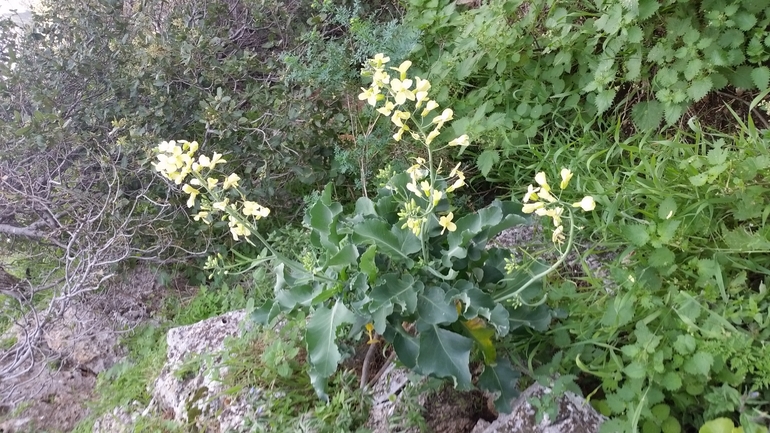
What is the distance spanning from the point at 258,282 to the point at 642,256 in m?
1.70

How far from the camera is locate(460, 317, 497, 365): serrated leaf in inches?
57.9

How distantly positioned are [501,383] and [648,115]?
4.21 feet

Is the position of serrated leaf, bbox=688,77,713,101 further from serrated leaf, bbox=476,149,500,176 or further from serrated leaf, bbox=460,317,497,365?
serrated leaf, bbox=460,317,497,365

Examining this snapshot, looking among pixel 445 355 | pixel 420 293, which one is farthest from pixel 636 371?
pixel 420 293

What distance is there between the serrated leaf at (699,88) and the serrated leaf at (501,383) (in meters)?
1.23

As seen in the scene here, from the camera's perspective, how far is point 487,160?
222cm

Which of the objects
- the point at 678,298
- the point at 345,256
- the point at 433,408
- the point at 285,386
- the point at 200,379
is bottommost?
the point at 200,379

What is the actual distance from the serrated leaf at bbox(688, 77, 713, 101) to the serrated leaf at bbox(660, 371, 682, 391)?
1.07 metres

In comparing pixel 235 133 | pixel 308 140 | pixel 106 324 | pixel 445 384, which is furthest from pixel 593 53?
pixel 106 324

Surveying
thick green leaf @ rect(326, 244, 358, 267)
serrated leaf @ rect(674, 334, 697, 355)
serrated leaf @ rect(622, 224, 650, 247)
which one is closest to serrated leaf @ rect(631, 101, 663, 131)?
serrated leaf @ rect(622, 224, 650, 247)

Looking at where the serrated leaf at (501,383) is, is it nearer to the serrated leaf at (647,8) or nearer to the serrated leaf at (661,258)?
the serrated leaf at (661,258)

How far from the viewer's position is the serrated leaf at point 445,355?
4.40 ft

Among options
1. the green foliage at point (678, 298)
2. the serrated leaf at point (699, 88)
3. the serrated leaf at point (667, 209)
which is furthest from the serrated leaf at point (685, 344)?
the serrated leaf at point (699, 88)

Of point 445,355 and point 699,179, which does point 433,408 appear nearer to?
point 445,355
